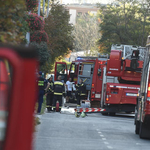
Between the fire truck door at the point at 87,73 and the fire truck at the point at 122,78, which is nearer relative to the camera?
the fire truck at the point at 122,78

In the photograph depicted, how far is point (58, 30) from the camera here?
3706 centimetres

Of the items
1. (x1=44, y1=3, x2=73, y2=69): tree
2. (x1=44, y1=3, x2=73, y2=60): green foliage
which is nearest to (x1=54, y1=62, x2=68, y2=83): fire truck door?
(x1=44, y1=3, x2=73, y2=69): tree

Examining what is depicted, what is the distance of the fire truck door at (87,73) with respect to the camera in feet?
86.3

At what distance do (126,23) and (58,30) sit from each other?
819cm

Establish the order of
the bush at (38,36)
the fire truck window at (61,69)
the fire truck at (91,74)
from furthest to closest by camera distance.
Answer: the fire truck window at (61,69) → the bush at (38,36) → the fire truck at (91,74)

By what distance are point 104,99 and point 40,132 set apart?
27.3 ft

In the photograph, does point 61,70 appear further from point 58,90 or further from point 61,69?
point 58,90

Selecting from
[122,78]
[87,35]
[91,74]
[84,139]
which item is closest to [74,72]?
[91,74]

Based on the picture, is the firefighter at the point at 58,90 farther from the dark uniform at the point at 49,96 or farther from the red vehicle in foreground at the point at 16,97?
the red vehicle in foreground at the point at 16,97

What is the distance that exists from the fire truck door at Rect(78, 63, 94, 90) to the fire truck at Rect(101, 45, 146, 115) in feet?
17.7

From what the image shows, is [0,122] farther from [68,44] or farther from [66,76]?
[68,44]

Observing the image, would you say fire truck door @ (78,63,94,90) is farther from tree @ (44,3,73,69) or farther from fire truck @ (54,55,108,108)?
tree @ (44,3,73,69)

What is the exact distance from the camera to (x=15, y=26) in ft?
23.7

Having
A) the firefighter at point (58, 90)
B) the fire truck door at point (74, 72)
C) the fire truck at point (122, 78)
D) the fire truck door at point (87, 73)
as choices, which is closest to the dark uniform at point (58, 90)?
the firefighter at point (58, 90)
